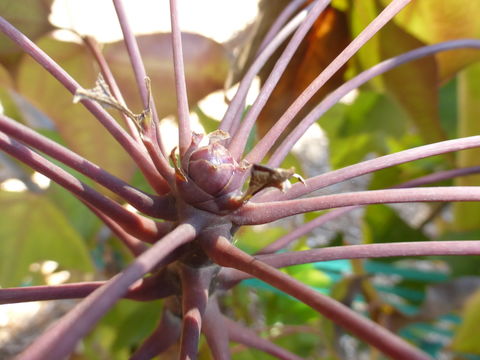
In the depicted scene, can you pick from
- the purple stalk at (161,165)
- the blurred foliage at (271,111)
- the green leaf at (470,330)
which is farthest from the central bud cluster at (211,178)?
the green leaf at (470,330)

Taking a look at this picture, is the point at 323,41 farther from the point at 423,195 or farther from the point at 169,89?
the point at 423,195

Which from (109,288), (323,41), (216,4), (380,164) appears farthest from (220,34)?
(109,288)

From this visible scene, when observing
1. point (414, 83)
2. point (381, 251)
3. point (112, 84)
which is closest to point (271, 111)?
point (414, 83)

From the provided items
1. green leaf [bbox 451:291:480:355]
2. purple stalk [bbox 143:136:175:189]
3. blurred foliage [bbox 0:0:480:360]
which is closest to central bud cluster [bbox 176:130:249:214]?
purple stalk [bbox 143:136:175:189]

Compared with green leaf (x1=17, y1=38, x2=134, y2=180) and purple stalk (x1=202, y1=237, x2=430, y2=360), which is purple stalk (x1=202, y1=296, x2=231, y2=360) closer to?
purple stalk (x1=202, y1=237, x2=430, y2=360)

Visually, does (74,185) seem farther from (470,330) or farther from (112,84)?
(470,330)

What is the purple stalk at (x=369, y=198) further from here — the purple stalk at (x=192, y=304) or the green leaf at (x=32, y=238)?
the green leaf at (x=32, y=238)

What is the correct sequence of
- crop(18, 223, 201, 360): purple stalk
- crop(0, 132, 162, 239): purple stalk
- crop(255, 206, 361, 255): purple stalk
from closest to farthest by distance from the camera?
crop(18, 223, 201, 360): purple stalk, crop(0, 132, 162, 239): purple stalk, crop(255, 206, 361, 255): purple stalk
